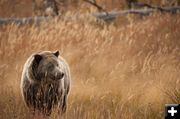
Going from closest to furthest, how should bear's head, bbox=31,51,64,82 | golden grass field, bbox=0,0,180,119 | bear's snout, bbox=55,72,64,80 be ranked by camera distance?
1. bear's snout, bbox=55,72,64,80
2. bear's head, bbox=31,51,64,82
3. golden grass field, bbox=0,0,180,119

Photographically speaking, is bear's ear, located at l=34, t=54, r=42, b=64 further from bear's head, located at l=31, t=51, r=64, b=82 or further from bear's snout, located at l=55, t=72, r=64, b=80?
bear's snout, located at l=55, t=72, r=64, b=80

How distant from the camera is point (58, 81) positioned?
4844 mm

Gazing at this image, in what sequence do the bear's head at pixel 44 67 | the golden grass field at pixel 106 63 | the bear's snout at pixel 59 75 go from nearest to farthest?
the bear's snout at pixel 59 75, the bear's head at pixel 44 67, the golden grass field at pixel 106 63

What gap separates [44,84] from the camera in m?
4.81

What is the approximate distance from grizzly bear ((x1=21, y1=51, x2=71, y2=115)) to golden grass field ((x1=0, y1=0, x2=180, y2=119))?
126 mm

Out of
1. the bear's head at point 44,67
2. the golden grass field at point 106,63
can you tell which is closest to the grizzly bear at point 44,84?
the bear's head at point 44,67

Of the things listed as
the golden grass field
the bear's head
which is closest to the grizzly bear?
the bear's head

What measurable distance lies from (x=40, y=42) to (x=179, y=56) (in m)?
1.68

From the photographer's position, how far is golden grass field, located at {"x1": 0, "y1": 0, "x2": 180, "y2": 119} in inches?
199

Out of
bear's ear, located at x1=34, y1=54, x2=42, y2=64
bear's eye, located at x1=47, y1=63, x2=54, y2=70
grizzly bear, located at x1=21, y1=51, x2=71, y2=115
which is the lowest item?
grizzly bear, located at x1=21, y1=51, x2=71, y2=115

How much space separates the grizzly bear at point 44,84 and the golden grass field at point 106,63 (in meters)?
0.13

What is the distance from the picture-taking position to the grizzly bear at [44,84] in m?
4.78

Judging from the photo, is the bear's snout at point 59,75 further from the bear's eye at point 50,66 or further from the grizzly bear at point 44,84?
the bear's eye at point 50,66

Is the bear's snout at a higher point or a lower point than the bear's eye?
lower
